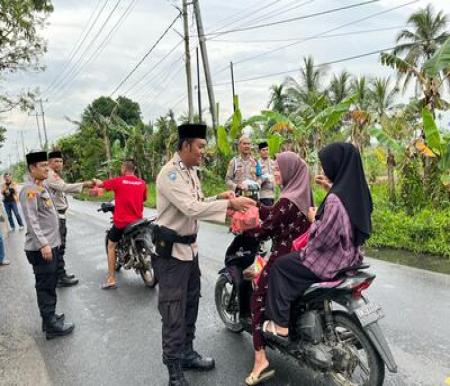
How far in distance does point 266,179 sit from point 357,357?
5.50 metres

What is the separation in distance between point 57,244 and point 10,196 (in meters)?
10.4

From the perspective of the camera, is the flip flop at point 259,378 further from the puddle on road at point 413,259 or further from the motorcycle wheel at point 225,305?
the puddle on road at point 413,259

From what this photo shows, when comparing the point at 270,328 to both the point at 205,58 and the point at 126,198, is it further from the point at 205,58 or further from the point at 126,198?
the point at 205,58

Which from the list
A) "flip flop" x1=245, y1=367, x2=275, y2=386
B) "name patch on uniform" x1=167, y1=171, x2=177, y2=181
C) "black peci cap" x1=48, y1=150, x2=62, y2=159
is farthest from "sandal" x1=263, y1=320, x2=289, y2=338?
"black peci cap" x1=48, y1=150, x2=62, y2=159

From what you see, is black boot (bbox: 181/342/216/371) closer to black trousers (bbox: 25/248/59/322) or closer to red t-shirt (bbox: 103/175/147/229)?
black trousers (bbox: 25/248/59/322)

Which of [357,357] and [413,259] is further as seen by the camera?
[413,259]

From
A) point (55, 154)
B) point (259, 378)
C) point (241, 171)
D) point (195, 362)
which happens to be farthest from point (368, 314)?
point (241, 171)

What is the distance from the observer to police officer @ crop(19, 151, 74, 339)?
15.4 ft

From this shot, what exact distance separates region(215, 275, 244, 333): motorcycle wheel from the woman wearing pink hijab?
803 millimetres

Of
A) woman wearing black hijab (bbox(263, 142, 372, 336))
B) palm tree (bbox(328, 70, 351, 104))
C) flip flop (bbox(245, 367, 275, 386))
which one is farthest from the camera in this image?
palm tree (bbox(328, 70, 351, 104))

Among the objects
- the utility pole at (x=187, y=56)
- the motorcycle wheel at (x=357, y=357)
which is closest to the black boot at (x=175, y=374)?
the motorcycle wheel at (x=357, y=357)

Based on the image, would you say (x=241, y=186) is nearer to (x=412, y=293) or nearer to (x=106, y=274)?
(x=412, y=293)

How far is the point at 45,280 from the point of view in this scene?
4777mm

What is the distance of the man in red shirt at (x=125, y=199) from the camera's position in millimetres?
6434
